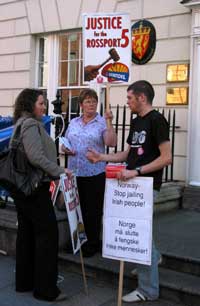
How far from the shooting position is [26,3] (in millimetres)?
10016

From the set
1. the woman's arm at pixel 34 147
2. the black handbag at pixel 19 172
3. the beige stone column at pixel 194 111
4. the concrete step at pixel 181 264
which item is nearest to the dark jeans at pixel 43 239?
the black handbag at pixel 19 172

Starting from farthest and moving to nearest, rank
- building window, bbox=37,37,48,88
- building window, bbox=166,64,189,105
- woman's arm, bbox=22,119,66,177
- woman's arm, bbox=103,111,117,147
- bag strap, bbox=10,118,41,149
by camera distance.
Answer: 1. building window, bbox=37,37,48,88
2. building window, bbox=166,64,189,105
3. woman's arm, bbox=103,111,117,147
4. bag strap, bbox=10,118,41,149
5. woman's arm, bbox=22,119,66,177

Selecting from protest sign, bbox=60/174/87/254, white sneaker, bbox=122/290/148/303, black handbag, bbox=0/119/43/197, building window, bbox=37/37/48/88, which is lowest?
white sneaker, bbox=122/290/148/303

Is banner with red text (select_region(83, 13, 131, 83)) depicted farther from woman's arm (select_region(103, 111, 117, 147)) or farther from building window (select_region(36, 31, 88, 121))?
building window (select_region(36, 31, 88, 121))

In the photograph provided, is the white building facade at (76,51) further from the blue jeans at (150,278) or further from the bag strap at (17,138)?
the bag strap at (17,138)

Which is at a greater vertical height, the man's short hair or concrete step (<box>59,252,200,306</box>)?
the man's short hair

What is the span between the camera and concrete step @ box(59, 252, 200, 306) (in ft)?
14.1

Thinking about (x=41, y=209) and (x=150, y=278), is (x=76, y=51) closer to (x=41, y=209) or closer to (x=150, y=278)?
(x=41, y=209)

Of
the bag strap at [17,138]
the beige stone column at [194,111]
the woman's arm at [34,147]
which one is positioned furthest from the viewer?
the beige stone column at [194,111]

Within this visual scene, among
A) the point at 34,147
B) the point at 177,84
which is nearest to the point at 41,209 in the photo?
the point at 34,147

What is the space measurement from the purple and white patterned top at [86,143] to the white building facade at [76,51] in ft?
8.80

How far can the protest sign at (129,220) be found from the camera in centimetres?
402

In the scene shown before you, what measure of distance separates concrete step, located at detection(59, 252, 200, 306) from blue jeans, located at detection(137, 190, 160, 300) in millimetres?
143

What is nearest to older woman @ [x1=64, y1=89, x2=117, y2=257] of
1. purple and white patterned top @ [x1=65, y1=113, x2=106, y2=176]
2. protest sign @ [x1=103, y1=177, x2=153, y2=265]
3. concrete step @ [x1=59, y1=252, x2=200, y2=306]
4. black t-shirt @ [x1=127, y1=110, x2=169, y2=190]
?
purple and white patterned top @ [x1=65, y1=113, x2=106, y2=176]
